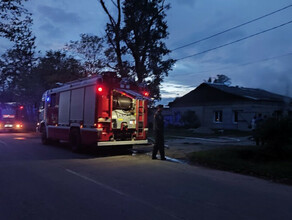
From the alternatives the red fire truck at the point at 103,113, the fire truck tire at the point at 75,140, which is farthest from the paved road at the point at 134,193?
the fire truck tire at the point at 75,140

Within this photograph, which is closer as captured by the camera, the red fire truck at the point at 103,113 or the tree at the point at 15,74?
the red fire truck at the point at 103,113

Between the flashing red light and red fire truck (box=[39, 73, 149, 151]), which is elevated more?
the flashing red light

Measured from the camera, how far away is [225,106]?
109 feet

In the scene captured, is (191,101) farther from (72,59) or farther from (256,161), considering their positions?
(256,161)

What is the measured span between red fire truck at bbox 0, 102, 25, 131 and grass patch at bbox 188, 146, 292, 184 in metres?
26.0

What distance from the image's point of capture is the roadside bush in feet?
32.4

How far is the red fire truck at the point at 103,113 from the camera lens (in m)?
12.0

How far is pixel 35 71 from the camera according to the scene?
110 feet

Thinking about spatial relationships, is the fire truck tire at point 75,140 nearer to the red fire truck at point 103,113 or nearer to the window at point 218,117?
the red fire truck at point 103,113

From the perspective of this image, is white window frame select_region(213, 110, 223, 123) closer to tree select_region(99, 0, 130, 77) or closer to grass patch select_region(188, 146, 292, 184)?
tree select_region(99, 0, 130, 77)

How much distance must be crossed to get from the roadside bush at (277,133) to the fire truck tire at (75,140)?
7439mm

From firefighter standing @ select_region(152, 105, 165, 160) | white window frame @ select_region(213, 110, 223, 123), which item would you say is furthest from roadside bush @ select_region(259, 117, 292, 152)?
white window frame @ select_region(213, 110, 223, 123)

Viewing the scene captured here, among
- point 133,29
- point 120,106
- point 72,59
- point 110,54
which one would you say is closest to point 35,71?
point 72,59

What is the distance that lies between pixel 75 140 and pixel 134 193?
310 inches
